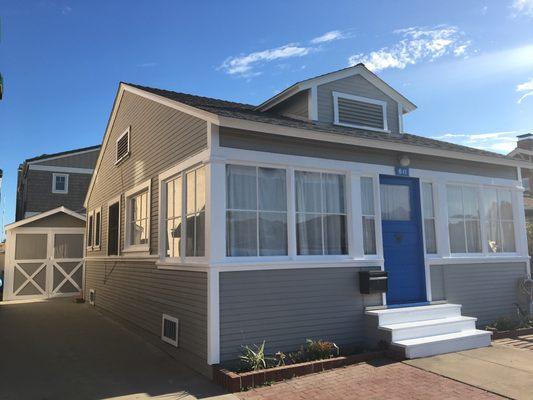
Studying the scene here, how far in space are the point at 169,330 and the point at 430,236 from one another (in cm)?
Result: 486

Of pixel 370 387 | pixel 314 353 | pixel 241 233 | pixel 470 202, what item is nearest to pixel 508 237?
pixel 470 202

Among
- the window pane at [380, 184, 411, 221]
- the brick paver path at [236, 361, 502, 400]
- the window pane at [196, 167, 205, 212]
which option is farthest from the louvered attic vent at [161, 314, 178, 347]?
the window pane at [380, 184, 411, 221]

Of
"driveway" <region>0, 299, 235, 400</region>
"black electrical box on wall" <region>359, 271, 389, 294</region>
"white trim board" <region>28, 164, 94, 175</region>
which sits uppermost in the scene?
"white trim board" <region>28, 164, 94, 175</region>

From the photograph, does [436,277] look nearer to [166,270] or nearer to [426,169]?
[426,169]

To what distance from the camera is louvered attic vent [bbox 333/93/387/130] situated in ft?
27.6

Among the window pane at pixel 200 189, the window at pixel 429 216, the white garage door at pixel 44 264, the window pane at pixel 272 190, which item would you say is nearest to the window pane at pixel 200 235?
the window pane at pixel 200 189

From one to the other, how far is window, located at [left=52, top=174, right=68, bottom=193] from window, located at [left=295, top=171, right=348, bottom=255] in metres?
18.9

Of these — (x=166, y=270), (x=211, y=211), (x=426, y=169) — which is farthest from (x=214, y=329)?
(x=426, y=169)

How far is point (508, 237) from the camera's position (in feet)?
30.3

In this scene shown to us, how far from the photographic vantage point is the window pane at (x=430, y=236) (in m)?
8.01

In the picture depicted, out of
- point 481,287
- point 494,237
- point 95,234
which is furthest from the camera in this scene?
point 95,234

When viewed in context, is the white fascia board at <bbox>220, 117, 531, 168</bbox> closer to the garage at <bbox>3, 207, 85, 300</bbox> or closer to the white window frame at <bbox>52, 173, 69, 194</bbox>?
the garage at <bbox>3, 207, 85, 300</bbox>

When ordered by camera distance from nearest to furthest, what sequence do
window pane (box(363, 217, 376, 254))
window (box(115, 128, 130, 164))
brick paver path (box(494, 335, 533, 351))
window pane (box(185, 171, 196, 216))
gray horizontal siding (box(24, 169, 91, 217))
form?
1. window pane (box(185, 171, 196, 216))
2. brick paver path (box(494, 335, 533, 351))
3. window pane (box(363, 217, 376, 254))
4. window (box(115, 128, 130, 164))
5. gray horizontal siding (box(24, 169, 91, 217))

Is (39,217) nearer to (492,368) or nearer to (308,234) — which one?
(308,234)
